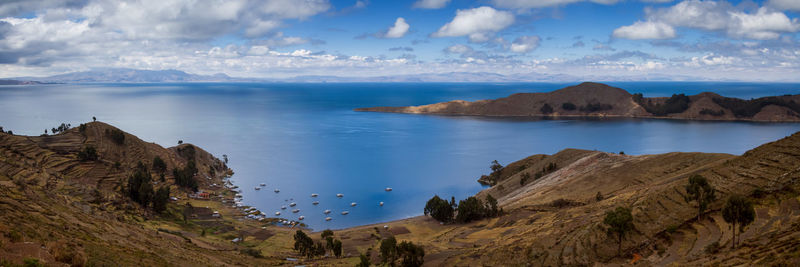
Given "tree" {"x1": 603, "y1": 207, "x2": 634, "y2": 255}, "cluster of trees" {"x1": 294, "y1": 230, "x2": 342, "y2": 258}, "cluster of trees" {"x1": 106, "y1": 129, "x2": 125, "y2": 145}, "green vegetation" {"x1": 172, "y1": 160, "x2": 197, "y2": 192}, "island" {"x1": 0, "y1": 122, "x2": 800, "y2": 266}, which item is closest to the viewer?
"island" {"x1": 0, "y1": 122, "x2": 800, "y2": 266}

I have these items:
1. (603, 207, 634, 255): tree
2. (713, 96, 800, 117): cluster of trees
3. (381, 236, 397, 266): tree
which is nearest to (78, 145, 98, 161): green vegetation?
(381, 236, 397, 266): tree

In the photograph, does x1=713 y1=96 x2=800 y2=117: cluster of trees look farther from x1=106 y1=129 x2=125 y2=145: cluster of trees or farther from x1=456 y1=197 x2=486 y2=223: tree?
x1=106 y1=129 x2=125 y2=145: cluster of trees

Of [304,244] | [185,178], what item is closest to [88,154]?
[185,178]

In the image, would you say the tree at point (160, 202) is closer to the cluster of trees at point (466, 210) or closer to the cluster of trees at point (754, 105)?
the cluster of trees at point (466, 210)

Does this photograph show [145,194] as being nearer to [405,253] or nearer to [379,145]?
[405,253]

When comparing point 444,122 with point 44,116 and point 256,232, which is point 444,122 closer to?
point 256,232

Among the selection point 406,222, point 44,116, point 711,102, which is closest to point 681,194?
point 406,222
